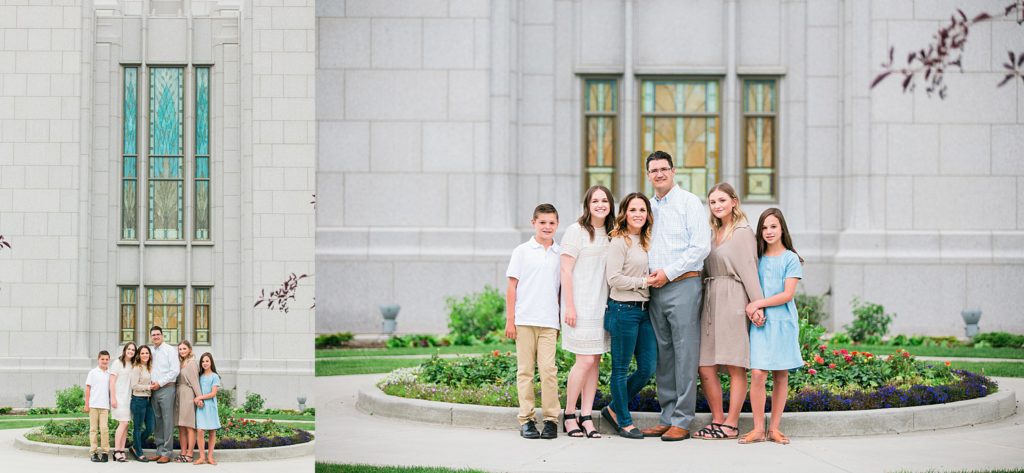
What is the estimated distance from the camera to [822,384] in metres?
7.86

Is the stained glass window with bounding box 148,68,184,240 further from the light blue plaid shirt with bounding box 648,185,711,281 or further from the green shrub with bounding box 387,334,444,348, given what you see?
the green shrub with bounding box 387,334,444,348

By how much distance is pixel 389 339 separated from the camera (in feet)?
48.0

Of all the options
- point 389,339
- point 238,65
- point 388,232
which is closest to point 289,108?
point 238,65

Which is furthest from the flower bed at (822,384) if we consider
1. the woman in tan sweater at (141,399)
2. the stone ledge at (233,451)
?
the woman in tan sweater at (141,399)

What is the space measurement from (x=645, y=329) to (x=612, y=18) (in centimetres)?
1096

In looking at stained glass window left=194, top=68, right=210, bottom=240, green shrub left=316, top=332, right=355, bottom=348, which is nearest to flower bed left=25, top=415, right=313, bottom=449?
stained glass window left=194, top=68, right=210, bottom=240

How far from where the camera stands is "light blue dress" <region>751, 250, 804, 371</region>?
6.73 m

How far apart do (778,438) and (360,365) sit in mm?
5960

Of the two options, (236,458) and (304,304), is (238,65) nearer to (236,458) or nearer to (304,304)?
(304,304)

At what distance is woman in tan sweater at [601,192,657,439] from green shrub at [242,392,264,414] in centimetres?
208

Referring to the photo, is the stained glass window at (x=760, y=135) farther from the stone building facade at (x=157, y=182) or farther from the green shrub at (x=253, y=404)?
the green shrub at (x=253, y=404)

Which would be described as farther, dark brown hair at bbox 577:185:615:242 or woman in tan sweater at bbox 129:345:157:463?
dark brown hair at bbox 577:185:615:242

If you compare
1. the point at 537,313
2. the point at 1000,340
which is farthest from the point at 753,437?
the point at 1000,340

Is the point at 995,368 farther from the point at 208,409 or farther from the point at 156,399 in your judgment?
the point at 156,399
